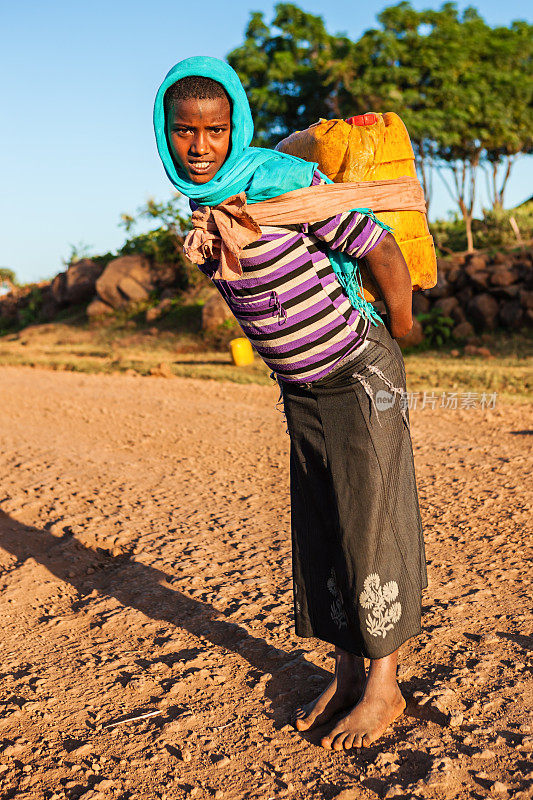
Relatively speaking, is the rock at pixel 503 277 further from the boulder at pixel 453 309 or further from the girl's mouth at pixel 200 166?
the girl's mouth at pixel 200 166

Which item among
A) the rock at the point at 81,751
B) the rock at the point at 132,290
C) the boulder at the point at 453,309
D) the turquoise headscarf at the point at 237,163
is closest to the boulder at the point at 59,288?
the rock at the point at 132,290

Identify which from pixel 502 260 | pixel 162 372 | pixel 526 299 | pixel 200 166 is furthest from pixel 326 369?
pixel 502 260

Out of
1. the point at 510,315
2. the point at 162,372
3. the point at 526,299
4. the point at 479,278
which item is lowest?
the point at 162,372

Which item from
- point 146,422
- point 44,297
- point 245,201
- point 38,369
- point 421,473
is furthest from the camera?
point 44,297

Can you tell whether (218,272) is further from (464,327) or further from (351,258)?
(464,327)

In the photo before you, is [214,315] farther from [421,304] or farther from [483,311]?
[483,311]

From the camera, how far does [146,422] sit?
6.27 metres

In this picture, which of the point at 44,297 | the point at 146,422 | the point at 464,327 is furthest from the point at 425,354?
the point at 44,297

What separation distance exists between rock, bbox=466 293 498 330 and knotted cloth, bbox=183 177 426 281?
9.67 meters

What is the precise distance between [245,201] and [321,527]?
3.00 ft

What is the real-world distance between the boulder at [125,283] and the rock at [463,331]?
644 cm

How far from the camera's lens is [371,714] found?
1.97 metres

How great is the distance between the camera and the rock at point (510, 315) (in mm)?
10641

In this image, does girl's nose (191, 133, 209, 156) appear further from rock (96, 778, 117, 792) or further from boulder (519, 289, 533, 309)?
boulder (519, 289, 533, 309)
